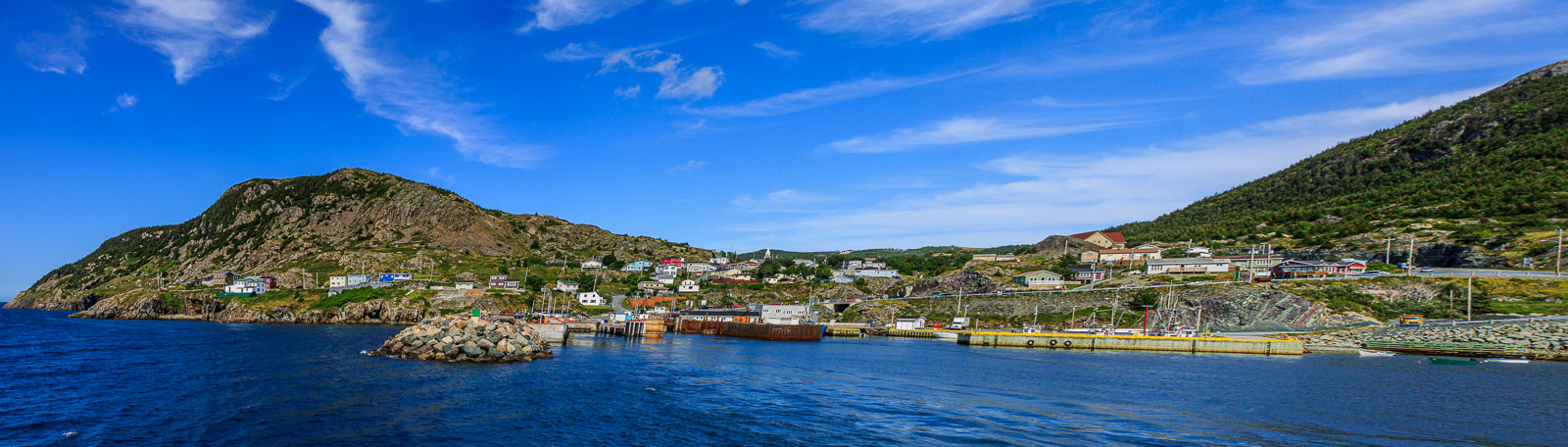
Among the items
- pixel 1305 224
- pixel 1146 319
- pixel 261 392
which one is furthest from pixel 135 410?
pixel 1305 224

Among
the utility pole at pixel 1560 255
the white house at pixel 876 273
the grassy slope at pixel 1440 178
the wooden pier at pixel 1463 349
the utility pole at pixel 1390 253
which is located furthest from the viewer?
the white house at pixel 876 273

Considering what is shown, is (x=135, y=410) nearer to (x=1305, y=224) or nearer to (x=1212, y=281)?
(x=1212, y=281)

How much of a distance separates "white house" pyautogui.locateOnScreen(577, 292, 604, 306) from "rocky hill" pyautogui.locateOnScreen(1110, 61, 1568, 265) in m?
123

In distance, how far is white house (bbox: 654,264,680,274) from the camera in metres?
169

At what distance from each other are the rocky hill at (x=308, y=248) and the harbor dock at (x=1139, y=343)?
10286 cm

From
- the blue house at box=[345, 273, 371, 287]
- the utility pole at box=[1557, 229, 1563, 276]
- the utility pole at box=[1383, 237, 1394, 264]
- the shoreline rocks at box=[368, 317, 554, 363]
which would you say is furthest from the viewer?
the blue house at box=[345, 273, 371, 287]

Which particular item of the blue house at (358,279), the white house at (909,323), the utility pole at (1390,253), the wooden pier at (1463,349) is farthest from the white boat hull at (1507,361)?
the blue house at (358,279)

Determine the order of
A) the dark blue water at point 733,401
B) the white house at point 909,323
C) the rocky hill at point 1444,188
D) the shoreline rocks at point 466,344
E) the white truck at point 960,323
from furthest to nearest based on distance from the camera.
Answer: the rocky hill at point 1444,188 → the white house at point 909,323 → the white truck at point 960,323 → the shoreline rocks at point 466,344 → the dark blue water at point 733,401

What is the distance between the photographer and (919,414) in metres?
27.1

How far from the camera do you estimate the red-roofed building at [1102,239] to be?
158125 mm

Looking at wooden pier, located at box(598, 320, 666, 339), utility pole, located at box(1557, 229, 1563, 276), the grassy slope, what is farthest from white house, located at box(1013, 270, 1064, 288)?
wooden pier, located at box(598, 320, 666, 339)

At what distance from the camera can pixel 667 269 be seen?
6909 inches

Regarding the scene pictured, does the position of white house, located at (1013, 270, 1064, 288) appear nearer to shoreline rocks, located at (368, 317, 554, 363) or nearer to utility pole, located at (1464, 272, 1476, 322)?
utility pole, located at (1464, 272, 1476, 322)

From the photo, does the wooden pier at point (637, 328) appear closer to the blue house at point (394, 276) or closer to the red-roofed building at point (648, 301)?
the red-roofed building at point (648, 301)
